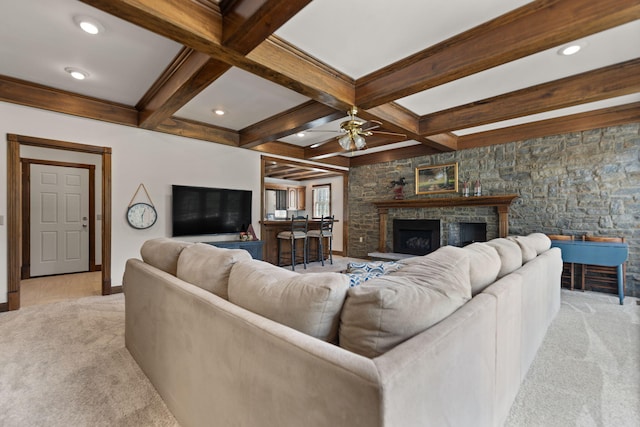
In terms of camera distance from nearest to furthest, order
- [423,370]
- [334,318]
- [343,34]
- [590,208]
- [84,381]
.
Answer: [423,370] < [334,318] < [84,381] < [343,34] < [590,208]

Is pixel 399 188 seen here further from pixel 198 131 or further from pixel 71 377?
pixel 71 377

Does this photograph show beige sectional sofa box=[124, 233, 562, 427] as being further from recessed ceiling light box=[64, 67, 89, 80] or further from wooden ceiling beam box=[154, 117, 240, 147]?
wooden ceiling beam box=[154, 117, 240, 147]

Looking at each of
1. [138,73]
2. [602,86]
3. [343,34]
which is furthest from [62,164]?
[602,86]

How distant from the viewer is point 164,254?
1.93m

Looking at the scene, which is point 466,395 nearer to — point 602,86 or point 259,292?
point 259,292

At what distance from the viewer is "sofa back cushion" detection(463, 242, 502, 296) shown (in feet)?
4.82

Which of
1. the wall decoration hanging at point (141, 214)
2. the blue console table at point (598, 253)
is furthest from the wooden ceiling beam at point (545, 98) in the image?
the wall decoration hanging at point (141, 214)

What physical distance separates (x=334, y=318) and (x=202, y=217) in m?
4.22

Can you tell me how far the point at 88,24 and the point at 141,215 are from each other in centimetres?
253

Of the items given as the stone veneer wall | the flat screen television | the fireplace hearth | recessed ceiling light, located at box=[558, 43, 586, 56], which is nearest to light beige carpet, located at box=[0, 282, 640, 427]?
the stone veneer wall

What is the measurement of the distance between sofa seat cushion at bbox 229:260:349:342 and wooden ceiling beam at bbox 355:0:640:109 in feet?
7.61

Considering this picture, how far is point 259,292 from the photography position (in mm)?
1156

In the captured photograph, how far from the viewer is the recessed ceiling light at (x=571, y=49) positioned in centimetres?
249

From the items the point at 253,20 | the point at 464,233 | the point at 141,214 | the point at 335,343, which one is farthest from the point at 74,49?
the point at 464,233
